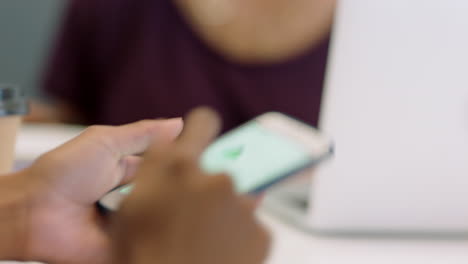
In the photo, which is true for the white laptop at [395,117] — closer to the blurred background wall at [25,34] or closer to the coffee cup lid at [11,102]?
the coffee cup lid at [11,102]

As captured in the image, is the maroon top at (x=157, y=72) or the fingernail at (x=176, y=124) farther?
the maroon top at (x=157, y=72)

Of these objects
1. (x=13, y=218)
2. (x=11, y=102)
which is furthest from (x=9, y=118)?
(x=13, y=218)

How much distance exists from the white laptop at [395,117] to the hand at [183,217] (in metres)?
0.18

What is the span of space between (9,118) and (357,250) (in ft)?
1.01

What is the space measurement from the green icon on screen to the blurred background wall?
48.9 inches

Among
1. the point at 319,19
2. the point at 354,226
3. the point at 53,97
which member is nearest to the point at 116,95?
the point at 53,97

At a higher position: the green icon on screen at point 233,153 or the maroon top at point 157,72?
the green icon on screen at point 233,153

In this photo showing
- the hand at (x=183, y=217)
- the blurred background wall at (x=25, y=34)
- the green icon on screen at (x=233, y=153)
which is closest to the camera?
the hand at (x=183, y=217)

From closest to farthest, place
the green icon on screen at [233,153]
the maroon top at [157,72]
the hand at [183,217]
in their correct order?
the hand at [183,217], the green icon on screen at [233,153], the maroon top at [157,72]

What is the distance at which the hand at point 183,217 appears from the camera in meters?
0.24

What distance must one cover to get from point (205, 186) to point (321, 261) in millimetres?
203

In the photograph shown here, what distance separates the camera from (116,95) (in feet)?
3.34

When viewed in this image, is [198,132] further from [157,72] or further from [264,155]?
[157,72]

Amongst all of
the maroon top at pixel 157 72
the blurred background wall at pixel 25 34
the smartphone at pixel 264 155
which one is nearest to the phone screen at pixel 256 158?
the smartphone at pixel 264 155
